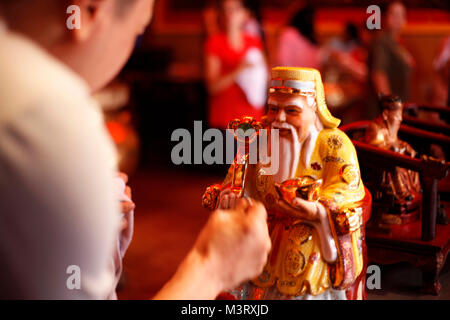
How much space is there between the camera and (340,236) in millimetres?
1720

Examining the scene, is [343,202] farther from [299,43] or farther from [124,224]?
[299,43]

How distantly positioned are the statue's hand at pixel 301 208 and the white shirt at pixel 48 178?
104cm

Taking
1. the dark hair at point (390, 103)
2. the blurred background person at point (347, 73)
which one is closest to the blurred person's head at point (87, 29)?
the dark hair at point (390, 103)

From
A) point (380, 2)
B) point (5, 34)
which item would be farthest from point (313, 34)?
point (5, 34)

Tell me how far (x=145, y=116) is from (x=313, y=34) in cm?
260

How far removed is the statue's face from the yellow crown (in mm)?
42

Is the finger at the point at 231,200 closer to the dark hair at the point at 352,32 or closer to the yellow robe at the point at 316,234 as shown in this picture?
the yellow robe at the point at 316,234

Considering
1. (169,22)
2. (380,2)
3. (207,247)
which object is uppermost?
(169,22)

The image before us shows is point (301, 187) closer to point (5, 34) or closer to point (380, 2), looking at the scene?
point (5, 34)

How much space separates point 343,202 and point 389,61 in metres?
2.72

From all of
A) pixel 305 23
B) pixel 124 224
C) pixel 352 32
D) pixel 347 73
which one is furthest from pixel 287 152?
pixel 352 32

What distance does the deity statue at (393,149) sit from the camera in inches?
99.6
